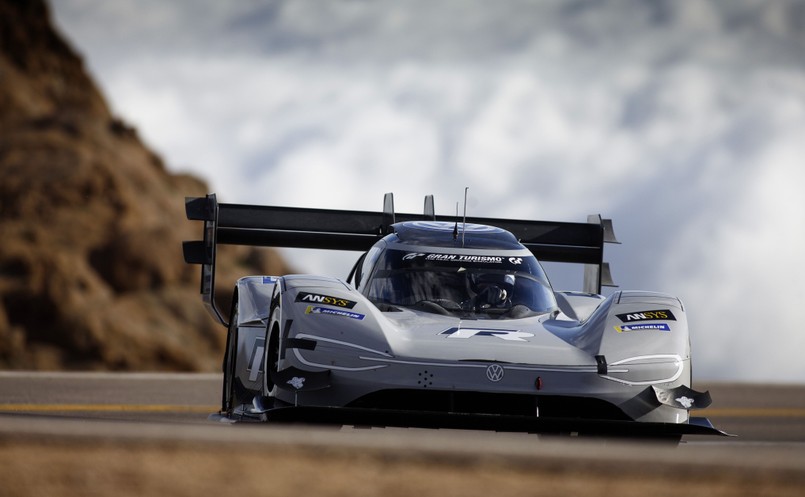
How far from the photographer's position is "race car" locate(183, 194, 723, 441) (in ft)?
24.5

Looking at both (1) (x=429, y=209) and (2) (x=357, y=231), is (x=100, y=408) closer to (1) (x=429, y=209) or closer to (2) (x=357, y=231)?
(2) (x=357, y=231)

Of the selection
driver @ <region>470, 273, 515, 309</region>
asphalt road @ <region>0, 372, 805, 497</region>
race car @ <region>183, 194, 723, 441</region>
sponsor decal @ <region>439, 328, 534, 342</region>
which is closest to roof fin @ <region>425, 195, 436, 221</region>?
race car @ <region>183, 194, 723, 441</region>

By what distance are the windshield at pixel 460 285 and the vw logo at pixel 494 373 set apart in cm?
130

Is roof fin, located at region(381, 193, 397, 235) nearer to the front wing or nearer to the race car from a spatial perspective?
the race car

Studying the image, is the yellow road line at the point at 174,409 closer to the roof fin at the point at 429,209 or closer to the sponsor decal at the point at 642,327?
the roof fin at the point at 429,209

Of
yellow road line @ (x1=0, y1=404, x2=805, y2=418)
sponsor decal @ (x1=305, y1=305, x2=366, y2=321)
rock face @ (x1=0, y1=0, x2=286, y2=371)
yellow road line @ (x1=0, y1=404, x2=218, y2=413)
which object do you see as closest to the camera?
sponsor decal @ (x1=305, y1=305, x2=366, y2=321)

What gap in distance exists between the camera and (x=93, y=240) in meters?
40.0

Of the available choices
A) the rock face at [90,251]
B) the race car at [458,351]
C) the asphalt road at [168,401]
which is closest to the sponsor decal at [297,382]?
the race car at [458,351]

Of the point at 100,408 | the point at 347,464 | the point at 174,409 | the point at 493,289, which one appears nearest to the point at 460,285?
the point at 493,289

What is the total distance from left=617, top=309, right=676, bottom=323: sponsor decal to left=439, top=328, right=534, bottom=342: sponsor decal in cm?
56

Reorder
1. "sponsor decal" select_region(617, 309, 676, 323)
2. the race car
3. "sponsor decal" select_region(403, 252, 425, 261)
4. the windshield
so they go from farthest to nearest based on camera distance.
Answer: "sponsor decal" select_region(403, 252, 425, 261) < the windshield < "sponsor decal" select_region(617, 309, 676, 323) < the race car

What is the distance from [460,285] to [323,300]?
1.44 metres

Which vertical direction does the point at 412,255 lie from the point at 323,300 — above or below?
above

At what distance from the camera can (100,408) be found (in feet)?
40.2
